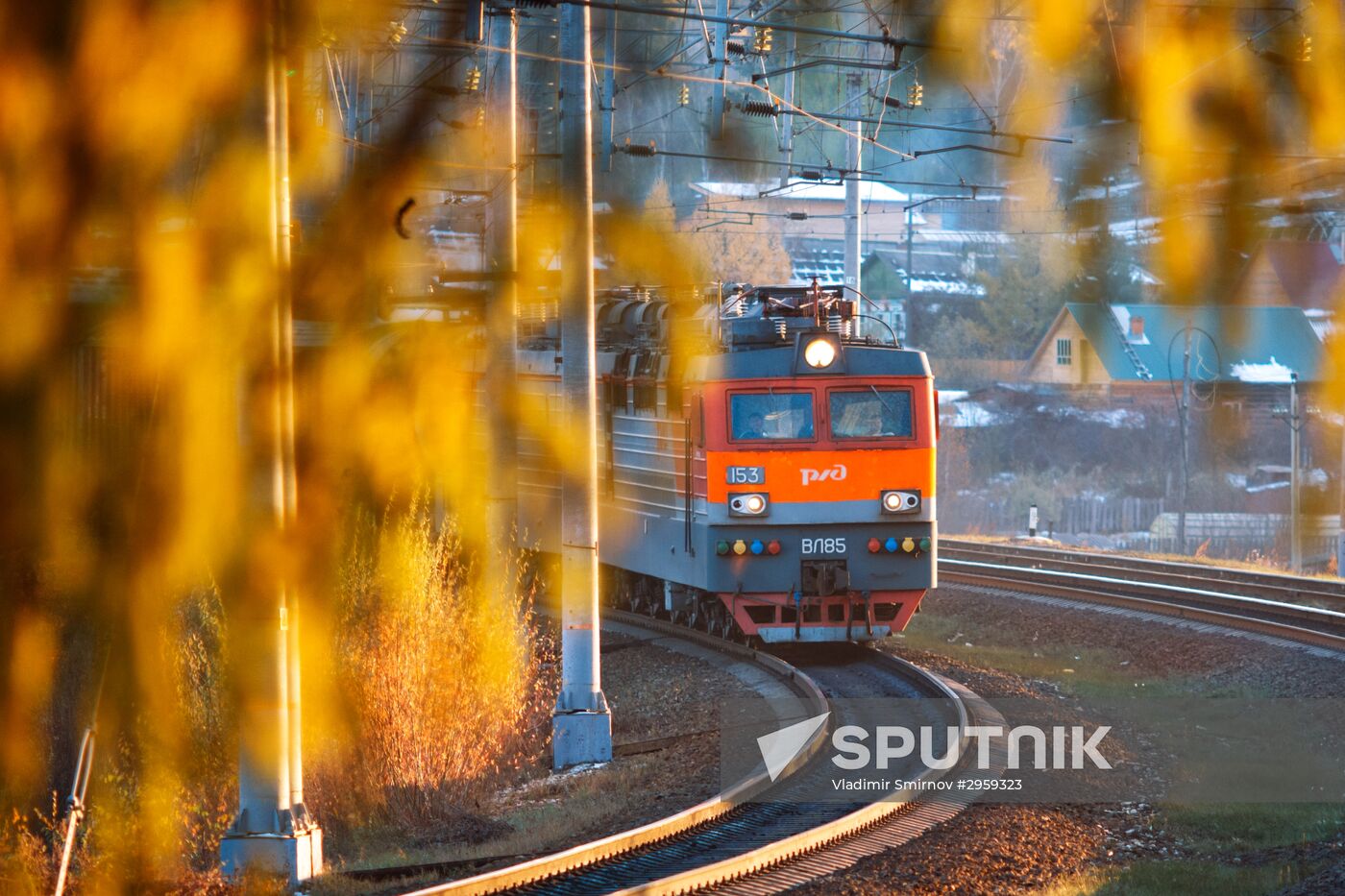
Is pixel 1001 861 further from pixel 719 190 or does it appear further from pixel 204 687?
pixel 719 190

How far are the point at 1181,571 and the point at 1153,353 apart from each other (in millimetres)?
17521

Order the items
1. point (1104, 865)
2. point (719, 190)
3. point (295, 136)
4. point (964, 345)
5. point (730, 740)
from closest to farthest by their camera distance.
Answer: point (295, 136) < point (1104, 865) < point (730, 740) < point (719, 190) < point (964, 345)

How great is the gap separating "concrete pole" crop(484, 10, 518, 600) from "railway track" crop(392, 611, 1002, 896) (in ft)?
8.88

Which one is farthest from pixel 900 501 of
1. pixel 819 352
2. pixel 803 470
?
pixel 819 352

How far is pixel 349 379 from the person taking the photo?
586 centimetres

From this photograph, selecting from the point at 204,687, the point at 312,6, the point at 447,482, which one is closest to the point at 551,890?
the point at 204,687

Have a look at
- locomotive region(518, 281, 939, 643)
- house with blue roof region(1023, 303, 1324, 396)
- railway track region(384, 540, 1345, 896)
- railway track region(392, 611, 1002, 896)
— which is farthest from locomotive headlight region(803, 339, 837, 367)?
house with blue roof region(1023, 303, 1324, 396)

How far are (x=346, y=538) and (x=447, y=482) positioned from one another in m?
2.87

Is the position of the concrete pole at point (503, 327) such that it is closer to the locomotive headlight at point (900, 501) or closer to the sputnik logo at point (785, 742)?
the sputnik logo at point (785, 742)

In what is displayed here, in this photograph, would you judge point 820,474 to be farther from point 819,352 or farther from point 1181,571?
point 1181,571

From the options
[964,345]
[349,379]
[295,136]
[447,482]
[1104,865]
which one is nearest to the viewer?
[349,379]

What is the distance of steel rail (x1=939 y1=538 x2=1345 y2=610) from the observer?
17750 millimetres

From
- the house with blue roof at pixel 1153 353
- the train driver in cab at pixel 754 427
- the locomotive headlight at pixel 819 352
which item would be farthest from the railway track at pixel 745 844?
the house with blue roof at pixel 1153 353

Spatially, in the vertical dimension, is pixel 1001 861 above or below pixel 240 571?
below
